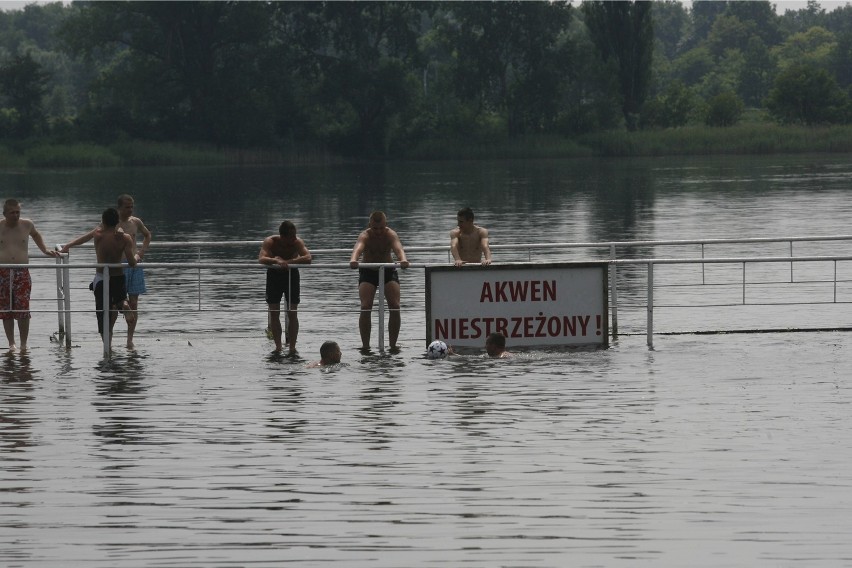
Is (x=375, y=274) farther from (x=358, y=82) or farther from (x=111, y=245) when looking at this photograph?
(x=358, y=82)

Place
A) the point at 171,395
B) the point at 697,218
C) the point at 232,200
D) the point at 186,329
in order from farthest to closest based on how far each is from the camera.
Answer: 1. the point at 232,200
2. the point at 697,218
3. the point at 186,329
4. the point at 171,395

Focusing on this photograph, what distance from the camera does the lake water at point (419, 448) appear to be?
29.8ft

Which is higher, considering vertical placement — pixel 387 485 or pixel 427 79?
pixel 427 79

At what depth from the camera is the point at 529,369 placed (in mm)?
15977

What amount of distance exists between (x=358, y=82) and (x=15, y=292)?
308 feet

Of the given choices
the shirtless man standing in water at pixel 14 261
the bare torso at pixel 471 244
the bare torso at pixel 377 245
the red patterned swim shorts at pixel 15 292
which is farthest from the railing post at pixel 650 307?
the red patterned swim shorts at pixel 15 292

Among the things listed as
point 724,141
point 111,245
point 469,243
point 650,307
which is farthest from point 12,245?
point 724,141

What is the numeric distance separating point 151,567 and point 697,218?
41.9 metres

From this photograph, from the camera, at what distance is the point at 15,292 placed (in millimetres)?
17234

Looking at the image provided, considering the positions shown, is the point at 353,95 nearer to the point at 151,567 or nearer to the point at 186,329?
the point at 186,329

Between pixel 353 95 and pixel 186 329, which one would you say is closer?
pixel 186 329

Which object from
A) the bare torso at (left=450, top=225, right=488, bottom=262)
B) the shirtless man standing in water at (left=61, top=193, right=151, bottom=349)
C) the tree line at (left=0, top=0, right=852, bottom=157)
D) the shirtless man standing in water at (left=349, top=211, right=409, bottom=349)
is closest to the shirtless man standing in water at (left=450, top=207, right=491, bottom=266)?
the bare torso at (left=450, top=225, right=488, bottom=262)

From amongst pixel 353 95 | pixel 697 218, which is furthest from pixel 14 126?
pixel 697 218

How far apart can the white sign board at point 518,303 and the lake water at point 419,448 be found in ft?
1.04
